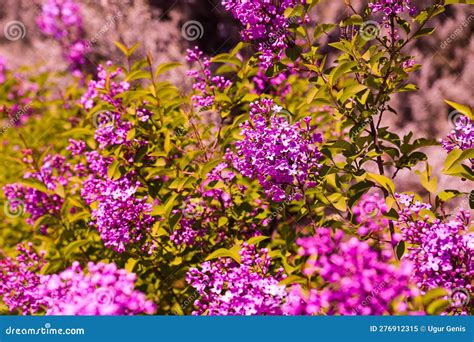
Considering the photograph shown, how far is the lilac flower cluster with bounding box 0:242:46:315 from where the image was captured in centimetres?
299

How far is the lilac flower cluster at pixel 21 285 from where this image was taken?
2.99 m

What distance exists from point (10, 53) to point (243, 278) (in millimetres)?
6892

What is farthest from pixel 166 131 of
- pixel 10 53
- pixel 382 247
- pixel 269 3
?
pixel 10 53

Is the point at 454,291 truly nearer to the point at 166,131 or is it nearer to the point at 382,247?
the point at 382,247

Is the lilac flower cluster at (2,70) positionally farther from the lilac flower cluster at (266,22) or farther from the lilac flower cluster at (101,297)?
the lilac flower cluster at (101,297)

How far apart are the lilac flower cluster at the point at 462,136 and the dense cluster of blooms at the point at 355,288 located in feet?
2.49

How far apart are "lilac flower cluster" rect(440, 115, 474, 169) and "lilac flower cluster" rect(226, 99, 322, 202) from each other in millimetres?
645

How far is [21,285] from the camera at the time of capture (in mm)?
3047

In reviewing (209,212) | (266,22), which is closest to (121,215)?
(209,212)

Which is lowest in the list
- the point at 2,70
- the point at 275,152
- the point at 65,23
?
the point at 275,152

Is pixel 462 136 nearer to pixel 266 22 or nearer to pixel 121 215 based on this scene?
pixel 266 22

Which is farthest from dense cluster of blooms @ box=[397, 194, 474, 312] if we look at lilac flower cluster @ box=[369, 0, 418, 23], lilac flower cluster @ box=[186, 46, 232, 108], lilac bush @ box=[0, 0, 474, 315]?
lilac flower cluster @ box=[186, 46, 232, 108]

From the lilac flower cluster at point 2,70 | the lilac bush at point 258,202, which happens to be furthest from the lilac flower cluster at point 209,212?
the lilac flower cluster at point 2,70

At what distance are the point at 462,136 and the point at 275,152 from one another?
0.89 metres
